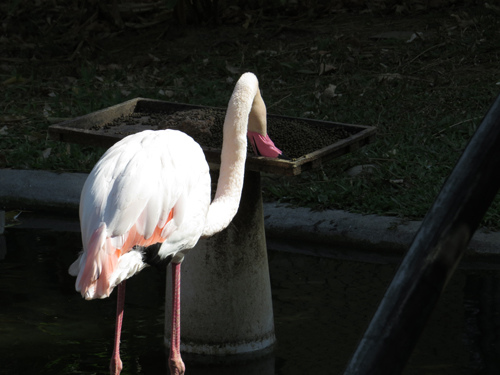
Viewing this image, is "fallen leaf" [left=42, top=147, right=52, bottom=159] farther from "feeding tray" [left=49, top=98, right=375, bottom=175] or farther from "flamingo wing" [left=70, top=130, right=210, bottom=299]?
"flamingo wing" [left=70, top=130, right=210, bottom=299]

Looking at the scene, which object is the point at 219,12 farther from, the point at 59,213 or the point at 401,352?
the point at 401,352

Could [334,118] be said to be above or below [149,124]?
below

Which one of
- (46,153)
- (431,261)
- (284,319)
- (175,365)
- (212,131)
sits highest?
(431,261)

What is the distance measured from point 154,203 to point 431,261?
7.30ft

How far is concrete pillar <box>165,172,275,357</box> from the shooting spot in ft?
11.9

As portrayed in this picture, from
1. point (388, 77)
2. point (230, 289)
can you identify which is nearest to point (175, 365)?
point (230, 289)

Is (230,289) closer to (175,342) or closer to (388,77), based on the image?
(175,342)

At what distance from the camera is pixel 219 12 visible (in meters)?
9.50

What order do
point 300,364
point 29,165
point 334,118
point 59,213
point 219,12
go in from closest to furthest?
point 300,364 < point 59,213 < point 29,165 < point 334,118 < point 219,12

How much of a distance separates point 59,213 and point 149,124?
178 centimetres

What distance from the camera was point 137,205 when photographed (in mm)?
2889

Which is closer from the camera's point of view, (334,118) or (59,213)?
(59,213)

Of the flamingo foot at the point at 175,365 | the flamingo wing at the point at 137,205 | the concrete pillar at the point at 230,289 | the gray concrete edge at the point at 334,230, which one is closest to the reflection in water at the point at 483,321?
the gray concrete edge at the point at 334,230

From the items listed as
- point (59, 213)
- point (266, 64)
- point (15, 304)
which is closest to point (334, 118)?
point (266, 64)
